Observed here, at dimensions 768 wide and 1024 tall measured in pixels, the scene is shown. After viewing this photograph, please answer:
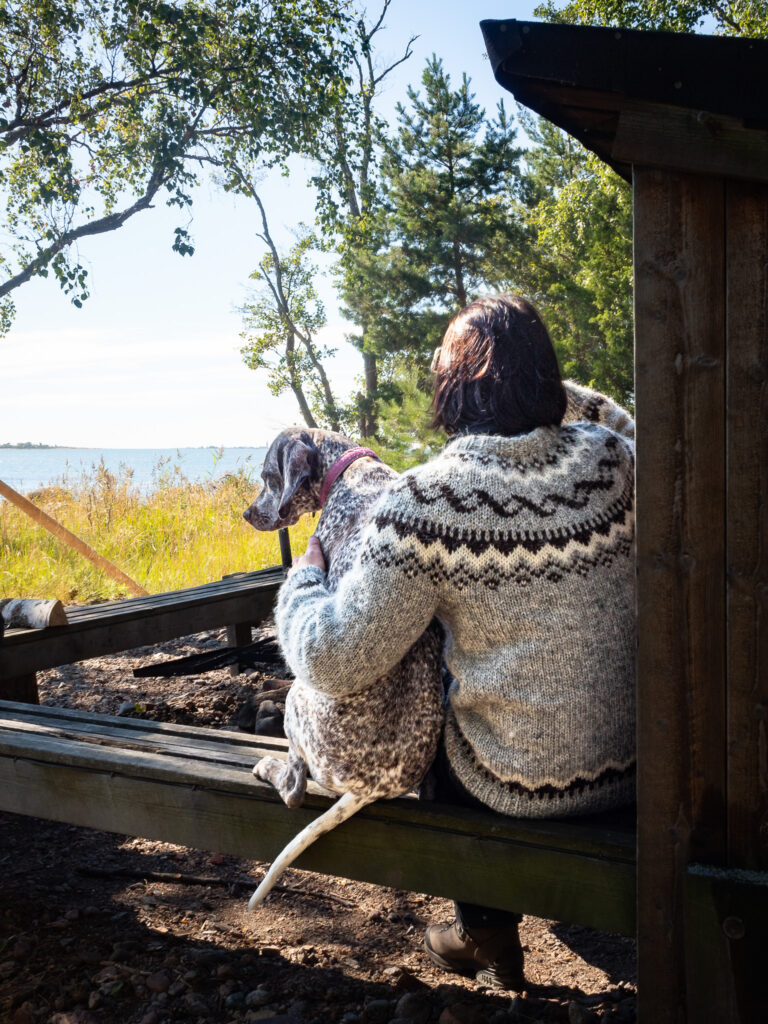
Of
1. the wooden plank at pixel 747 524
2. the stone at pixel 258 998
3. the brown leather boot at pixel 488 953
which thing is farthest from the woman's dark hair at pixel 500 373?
the stone at pixel 258 998

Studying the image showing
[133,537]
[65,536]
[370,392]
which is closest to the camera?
[65,536]

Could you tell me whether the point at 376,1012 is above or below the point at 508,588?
below

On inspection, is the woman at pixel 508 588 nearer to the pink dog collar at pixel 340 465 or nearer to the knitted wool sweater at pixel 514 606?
the knitted wool sweater at pixel 514 606

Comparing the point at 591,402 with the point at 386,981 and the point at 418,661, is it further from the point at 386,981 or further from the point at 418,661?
the point at 386,981

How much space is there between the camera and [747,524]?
1585 millimetres

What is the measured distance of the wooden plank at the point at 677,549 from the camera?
61.7 inches

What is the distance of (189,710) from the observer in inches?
176

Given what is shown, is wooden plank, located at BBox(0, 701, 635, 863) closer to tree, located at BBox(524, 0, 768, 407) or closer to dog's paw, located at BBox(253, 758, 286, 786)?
dog's paw, located at BBox(253, 758, 286, 786)

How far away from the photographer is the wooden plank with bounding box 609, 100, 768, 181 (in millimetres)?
1490

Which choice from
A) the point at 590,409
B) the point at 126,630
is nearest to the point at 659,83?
the point at 590,409

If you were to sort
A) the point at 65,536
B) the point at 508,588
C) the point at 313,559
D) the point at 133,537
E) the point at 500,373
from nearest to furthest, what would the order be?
the point at 508,588 → the point at 500,373 → the point at 313,559 → the point at 65,536 → the point at 133,537

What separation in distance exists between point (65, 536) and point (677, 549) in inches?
255

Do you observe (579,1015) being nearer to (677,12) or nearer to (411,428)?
(411,428)

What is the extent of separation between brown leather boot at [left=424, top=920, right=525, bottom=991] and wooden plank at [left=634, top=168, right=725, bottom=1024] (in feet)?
1.90
